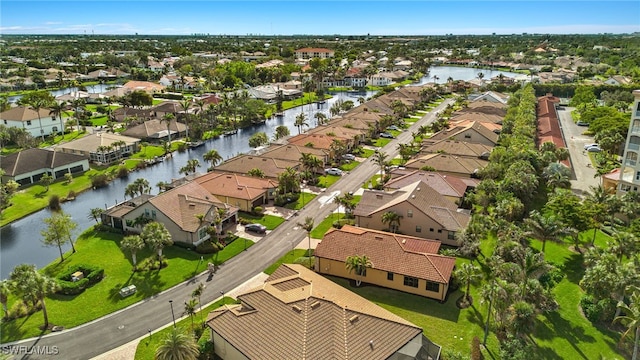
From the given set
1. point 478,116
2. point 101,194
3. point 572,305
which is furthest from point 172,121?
point 572,305

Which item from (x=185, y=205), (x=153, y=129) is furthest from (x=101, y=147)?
(x=185, y=205)

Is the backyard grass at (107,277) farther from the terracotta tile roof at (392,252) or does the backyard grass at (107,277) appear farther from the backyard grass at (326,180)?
the backyard grass at (326,180)

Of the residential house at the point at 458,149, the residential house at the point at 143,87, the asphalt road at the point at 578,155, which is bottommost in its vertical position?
the asphalt road at the point at 578,155

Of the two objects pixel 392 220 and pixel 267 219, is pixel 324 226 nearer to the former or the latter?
pixel 267 219

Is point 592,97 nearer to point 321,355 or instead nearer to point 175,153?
point 175,153

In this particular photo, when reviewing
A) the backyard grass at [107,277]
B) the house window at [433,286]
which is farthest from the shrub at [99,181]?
the house window at [433,286]

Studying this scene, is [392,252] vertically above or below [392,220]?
above
